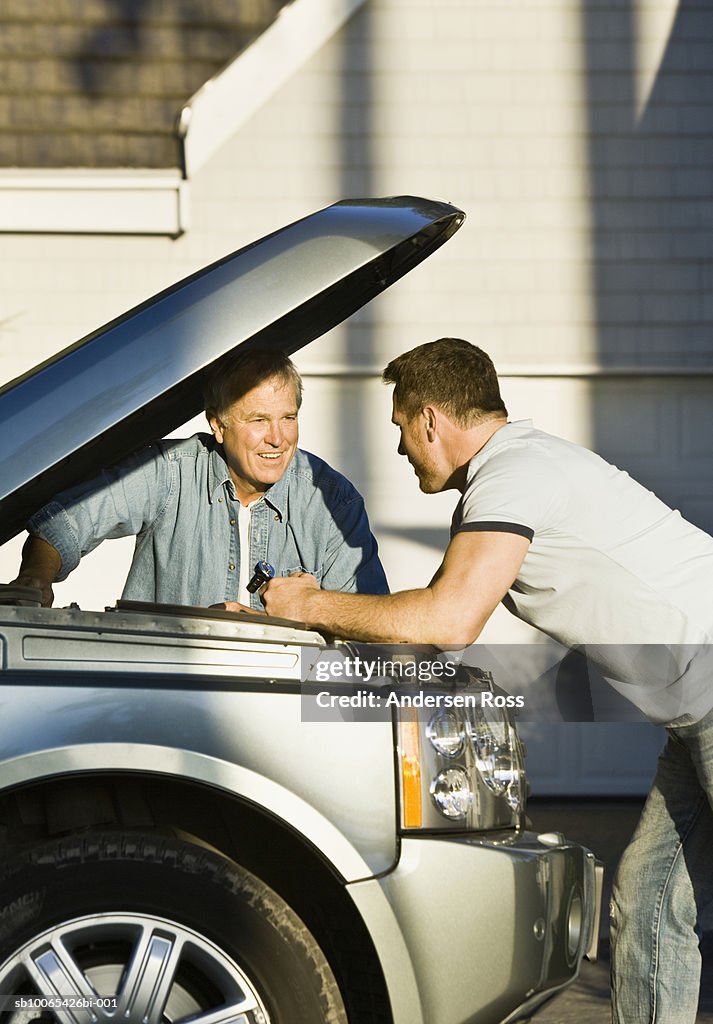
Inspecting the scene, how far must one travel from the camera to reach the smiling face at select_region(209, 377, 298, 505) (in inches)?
154

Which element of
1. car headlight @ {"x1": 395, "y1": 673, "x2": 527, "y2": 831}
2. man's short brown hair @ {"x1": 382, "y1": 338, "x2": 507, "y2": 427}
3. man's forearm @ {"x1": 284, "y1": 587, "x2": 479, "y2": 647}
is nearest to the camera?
car headlight @ {"x1": 395, "y1": 673, "x2": 527, "y2": 831}

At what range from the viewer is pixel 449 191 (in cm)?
778

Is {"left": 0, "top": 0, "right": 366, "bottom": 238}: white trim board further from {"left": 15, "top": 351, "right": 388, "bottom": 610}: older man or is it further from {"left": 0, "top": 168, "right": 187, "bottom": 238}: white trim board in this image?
{"left": 15, "top": 351, "right": 388, "bottom": 610}: older man

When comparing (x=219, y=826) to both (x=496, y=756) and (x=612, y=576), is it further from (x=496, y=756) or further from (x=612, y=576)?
(x=612, y=576)

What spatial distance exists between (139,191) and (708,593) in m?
5.19

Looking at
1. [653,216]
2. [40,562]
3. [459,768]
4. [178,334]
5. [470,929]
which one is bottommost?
[470,929]

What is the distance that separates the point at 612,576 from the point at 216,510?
1245 mm

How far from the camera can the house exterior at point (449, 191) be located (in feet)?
25.2

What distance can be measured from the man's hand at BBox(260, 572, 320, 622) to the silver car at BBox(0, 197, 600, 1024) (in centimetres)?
32

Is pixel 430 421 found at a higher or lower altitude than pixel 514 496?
higher

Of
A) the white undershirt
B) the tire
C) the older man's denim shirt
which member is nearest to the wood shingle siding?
the older man's denim shirt

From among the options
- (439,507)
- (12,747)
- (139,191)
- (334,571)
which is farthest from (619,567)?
(139,191)

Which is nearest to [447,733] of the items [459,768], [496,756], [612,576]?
[459,768]

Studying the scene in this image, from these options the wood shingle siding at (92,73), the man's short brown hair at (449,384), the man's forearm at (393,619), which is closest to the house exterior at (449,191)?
the wood shingle siding at (92,73)
